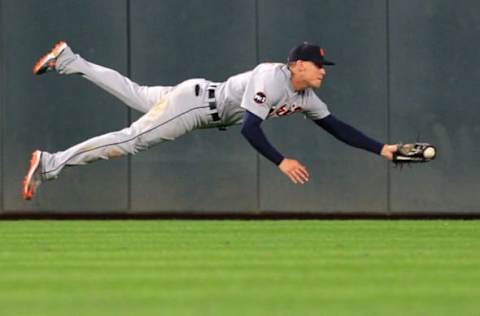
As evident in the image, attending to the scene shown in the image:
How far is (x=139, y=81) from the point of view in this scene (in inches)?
676

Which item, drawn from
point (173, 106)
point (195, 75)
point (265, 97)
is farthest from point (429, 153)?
point (195, 75)

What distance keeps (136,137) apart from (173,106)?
17.0 inches

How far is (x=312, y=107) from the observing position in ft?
39.3

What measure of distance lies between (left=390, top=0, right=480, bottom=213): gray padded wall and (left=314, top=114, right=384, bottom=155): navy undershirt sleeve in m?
4.97

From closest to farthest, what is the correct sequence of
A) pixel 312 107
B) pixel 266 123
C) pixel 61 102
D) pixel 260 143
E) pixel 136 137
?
pixel 260 143
pixel 136 137
pixel 312 107
pixel 266 123
pixel 61 102

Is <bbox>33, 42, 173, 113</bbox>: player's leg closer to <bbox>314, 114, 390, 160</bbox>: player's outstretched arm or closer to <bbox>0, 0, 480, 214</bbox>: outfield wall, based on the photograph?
<bbox>314, 114, 390, 160</bbox>: player's outstretched arm

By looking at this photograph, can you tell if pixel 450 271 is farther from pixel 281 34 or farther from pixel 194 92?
pixel 281 34

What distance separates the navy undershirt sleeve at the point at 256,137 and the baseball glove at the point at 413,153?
1162 mm

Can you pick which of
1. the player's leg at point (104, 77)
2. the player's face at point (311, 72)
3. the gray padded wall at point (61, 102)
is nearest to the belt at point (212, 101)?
the player's leg at point (104, 77)

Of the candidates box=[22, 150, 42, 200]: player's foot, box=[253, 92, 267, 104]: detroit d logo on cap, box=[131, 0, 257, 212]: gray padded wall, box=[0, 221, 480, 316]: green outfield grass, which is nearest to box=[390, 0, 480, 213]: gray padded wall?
box=[131, 0, 257, 212]: gray padded wall

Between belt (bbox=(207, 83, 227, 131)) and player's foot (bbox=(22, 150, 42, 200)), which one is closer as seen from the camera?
player's foot (bbox=(22, 150, 42, 200))

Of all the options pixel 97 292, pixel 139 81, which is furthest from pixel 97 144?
pixel 139 81

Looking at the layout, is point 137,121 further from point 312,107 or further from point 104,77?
point 312,107

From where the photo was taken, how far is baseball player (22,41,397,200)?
38.1 ft
